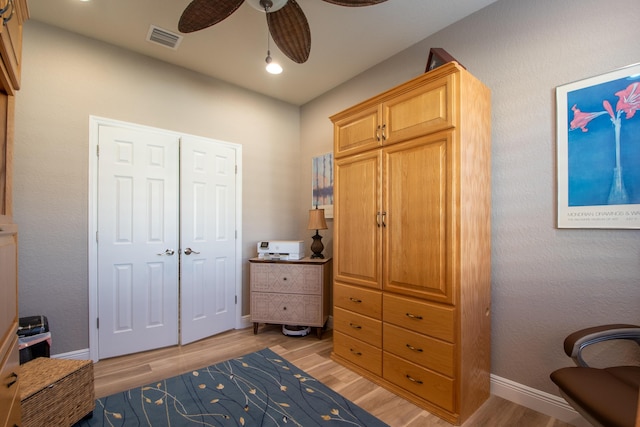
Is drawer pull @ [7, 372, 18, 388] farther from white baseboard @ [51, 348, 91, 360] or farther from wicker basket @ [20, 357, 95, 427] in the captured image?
white baseboard @ [51, 348, 91, 360]

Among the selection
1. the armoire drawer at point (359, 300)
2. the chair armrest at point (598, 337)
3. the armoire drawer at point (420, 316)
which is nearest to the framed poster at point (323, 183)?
the armoire drawer at point (359, 300)

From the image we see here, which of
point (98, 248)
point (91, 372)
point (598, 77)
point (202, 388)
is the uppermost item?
point (598, 77)

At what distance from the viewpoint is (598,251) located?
1.74 metres

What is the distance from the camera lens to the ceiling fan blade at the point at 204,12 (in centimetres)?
167

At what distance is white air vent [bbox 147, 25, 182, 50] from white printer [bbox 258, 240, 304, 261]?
2.13 metres

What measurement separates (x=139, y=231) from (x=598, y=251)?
3.55m

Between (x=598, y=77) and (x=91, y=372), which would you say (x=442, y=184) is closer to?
(x=598, y=77)

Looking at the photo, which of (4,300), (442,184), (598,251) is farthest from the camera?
(442,184)

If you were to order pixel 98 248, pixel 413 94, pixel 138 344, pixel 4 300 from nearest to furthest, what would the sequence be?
1. pixel 4 300
2. pixel 413 94
3. pixel 98 248
4. pixel 138 344

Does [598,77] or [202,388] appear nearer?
[598,77]

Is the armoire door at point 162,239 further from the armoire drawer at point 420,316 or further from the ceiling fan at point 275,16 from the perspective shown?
the armoire drawer at point 420,316

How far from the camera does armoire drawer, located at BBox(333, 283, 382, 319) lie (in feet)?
7.55

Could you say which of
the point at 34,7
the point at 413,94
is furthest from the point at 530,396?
the point at 34,7

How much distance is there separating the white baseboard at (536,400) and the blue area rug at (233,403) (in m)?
0.94
